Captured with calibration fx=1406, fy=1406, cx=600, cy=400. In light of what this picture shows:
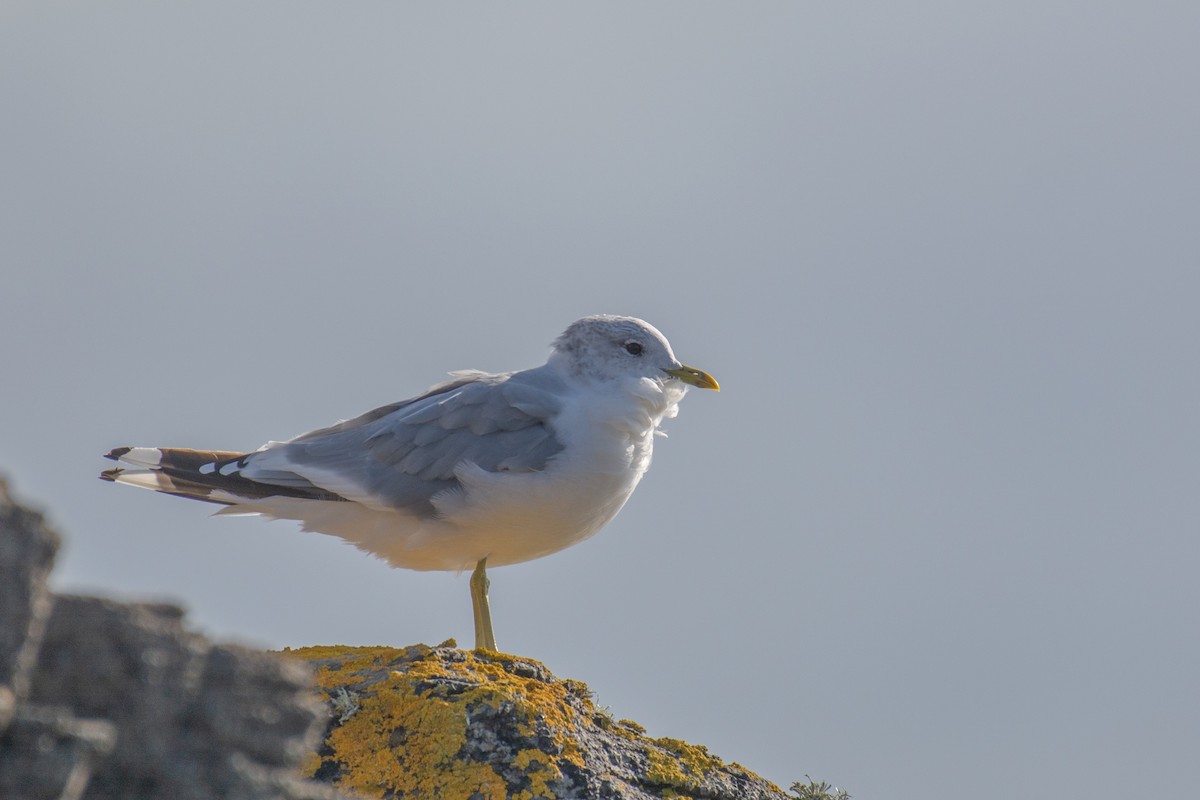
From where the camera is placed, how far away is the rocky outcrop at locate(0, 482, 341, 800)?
7.95 ft

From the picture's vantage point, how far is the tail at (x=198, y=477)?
9648mm

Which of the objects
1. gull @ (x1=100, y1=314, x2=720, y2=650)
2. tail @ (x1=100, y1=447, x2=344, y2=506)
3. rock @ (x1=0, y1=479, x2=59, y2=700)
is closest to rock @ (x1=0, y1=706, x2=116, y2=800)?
rock @ (x1=0, y1=479, x2=59, y2=700)

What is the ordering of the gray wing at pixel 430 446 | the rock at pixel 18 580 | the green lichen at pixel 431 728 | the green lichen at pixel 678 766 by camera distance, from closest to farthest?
the rock at pixel 18 580
the green lichen at pixel 431 728
the green lichen at pixel 678 766
the gray wing at pixel 430 446

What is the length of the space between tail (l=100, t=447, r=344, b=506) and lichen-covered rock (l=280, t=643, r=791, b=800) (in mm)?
3458

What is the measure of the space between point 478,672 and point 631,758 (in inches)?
29.7

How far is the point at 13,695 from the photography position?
7.82ft

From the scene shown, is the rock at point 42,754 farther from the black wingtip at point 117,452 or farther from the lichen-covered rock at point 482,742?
the black wingtip at point 117,452

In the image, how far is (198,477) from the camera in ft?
31.9

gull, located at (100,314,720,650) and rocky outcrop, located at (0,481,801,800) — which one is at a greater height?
gull, located at (100,314,720,650)

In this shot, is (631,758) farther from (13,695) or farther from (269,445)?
(269,445)

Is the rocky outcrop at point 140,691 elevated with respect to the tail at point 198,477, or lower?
lower

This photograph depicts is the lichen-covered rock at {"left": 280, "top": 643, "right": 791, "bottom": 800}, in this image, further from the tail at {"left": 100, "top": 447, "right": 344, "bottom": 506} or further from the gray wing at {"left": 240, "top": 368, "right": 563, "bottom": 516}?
the tail at {"left": 100, "top": 447, "right": 344, "bottom": 506}

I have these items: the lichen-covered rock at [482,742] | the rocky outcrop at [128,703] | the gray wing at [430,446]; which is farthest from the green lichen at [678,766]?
the rocky outcrop at [128,703]

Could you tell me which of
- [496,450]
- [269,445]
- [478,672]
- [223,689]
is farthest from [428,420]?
[223,689]
